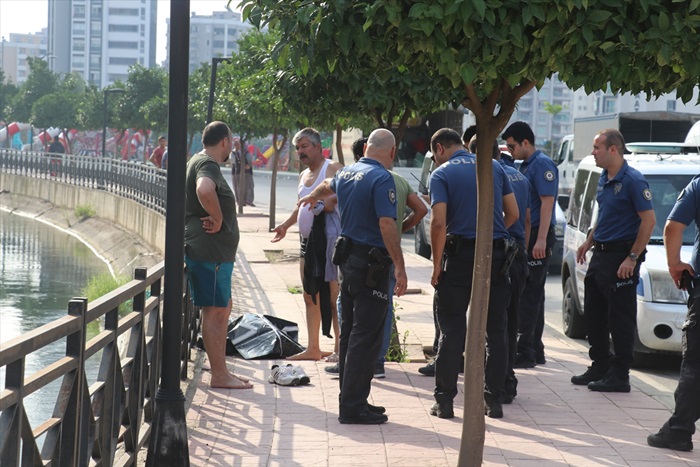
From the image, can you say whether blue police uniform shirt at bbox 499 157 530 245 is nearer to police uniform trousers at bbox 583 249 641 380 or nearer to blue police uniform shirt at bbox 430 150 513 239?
police uniform trousers at bbox 583 249 641 380

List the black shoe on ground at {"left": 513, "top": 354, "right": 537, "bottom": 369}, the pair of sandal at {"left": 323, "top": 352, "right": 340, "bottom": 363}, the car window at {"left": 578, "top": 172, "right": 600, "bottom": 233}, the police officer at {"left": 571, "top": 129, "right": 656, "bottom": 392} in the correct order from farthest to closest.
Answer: the car window at {"left": 578, "top": 172, "right": 600, "bottom": 233}, the black shoe on ground at {"left": 513, "top": 354, "right": 537, "bottom": 369}, the pair of sandal at {"left": 323, "top": 352, "right": 340, "bottom": 363}, the police officer at {"left": 571, "top": 129, "right": 656, "bottom": 392}

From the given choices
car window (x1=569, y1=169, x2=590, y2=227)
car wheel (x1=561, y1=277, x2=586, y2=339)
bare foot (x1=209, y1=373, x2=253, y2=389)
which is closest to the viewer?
bare foot (x1=209, y1=373, x2=253, y2=389)

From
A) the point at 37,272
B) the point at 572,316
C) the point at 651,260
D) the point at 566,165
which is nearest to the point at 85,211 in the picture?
the point at 37,272

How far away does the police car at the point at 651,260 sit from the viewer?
9.49 m

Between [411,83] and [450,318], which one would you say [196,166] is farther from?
[411,83]

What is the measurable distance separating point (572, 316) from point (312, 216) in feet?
11.6

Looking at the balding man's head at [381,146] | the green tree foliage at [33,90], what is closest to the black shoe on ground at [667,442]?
the balding man's head at [381,146]

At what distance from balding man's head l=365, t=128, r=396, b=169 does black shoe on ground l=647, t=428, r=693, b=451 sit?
2348mm

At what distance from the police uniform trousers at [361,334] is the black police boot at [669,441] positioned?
1.71m

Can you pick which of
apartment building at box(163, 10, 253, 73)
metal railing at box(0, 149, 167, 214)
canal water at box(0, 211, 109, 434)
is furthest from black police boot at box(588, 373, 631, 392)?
apartment building at box(163, 10, 253, 73)

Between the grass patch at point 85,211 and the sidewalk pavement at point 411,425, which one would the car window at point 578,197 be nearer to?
the sidewalk pavement at point 411,425

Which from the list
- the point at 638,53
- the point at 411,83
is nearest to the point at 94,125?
the point at 411,83

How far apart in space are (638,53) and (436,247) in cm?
225

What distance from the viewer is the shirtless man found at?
9016 millimetres
